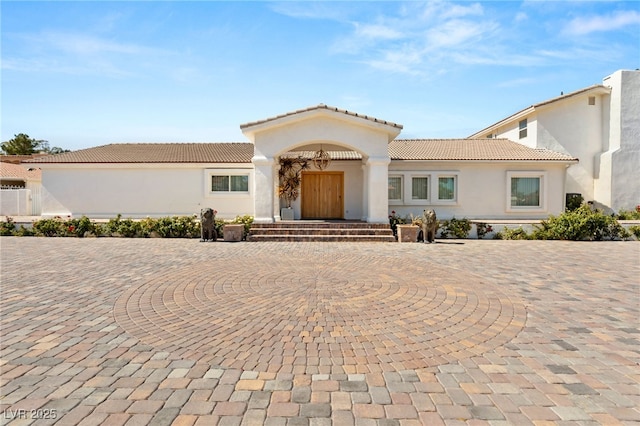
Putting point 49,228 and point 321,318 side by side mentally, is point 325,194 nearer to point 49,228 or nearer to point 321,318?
point 49,228

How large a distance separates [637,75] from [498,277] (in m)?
21.0

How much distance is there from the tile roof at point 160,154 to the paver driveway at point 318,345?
426 inches

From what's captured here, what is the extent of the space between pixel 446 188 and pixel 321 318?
14.6m

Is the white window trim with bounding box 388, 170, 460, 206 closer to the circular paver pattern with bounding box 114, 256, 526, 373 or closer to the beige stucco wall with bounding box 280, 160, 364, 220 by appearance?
the beige stucco wall with bounding box 280, 160, 364, 220

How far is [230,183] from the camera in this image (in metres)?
18.5

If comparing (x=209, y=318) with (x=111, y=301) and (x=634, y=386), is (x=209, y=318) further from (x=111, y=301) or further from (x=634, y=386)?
(x=634, y=386)

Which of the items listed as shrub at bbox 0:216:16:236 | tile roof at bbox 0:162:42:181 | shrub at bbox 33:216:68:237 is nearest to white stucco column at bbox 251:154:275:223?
shrub at bbox 33:216:68:237

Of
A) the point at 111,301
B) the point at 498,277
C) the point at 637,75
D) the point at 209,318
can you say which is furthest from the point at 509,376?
the point at 637,75

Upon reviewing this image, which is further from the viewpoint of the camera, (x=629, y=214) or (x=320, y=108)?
(x=629, y=214)

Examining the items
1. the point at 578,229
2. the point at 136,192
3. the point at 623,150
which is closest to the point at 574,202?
the point at 623,150

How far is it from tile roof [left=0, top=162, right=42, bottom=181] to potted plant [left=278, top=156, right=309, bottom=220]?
74.2ft

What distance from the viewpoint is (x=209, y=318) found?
17.0 feet

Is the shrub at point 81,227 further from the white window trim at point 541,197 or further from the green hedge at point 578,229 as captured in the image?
the white window trim at point 541,197

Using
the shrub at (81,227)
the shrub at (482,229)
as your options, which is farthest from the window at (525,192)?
the shrub at (81,227)
